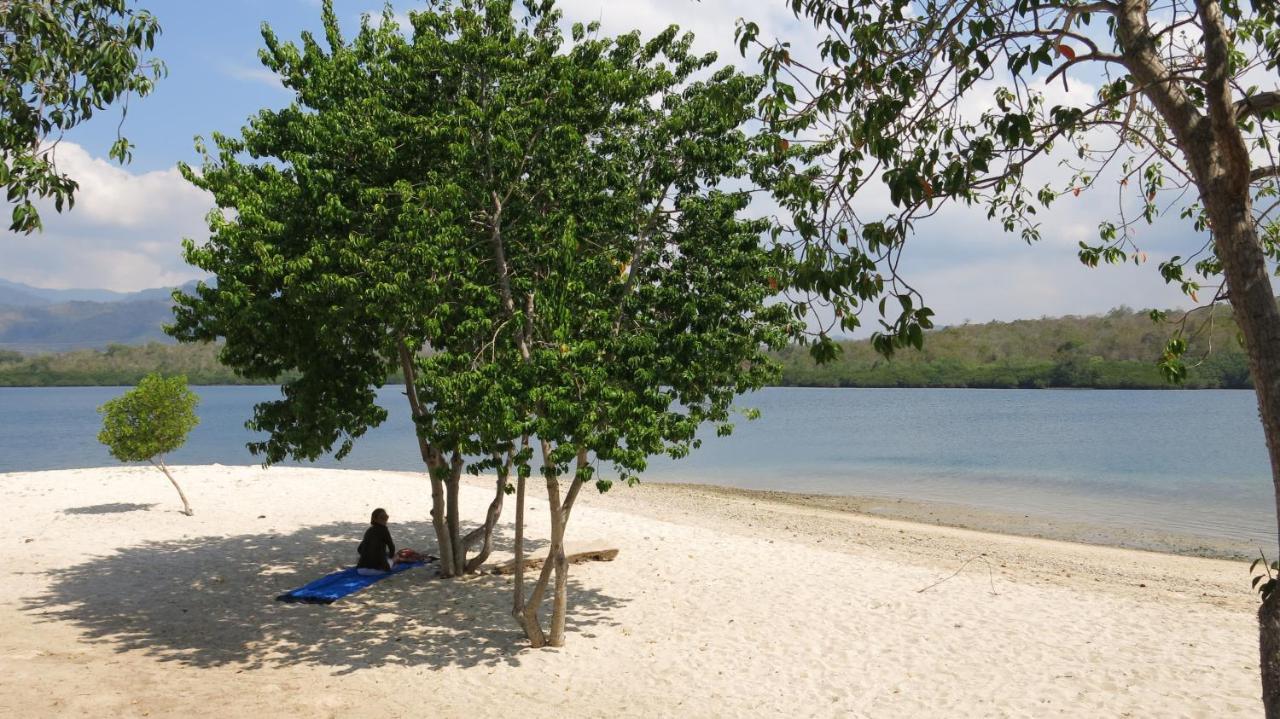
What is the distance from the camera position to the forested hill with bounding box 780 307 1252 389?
99688 mm

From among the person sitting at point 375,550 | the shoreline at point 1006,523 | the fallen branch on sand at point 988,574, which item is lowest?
the shoreline at point 1006,523

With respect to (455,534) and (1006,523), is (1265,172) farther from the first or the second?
(1006,523)

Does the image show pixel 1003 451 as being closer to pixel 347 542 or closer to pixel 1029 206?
pixel 347 542

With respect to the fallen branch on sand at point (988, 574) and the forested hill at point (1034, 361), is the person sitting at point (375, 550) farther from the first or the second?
the forested hill at point (1034, 361)

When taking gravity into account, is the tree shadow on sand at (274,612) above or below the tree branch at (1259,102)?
below

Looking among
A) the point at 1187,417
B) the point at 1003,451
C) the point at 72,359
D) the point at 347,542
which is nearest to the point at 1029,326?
the point at 1187,417

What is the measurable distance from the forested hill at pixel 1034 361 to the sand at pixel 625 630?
3252 inches

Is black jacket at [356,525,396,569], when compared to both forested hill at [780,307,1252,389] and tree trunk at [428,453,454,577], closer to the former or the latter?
tree trunk at [428,453,454,577]

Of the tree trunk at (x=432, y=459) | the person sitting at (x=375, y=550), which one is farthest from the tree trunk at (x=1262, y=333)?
the person sitting at (x=375, y=550)

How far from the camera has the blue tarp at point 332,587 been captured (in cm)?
1094

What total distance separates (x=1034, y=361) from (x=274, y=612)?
377ft

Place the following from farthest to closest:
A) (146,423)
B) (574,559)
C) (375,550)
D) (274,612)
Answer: (146,423) → (574,559) → (375,550) → (274,612)

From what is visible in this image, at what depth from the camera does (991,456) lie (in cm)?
4125

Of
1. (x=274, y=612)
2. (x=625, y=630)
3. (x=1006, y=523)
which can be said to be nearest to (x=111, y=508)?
(x=274, y=612)
